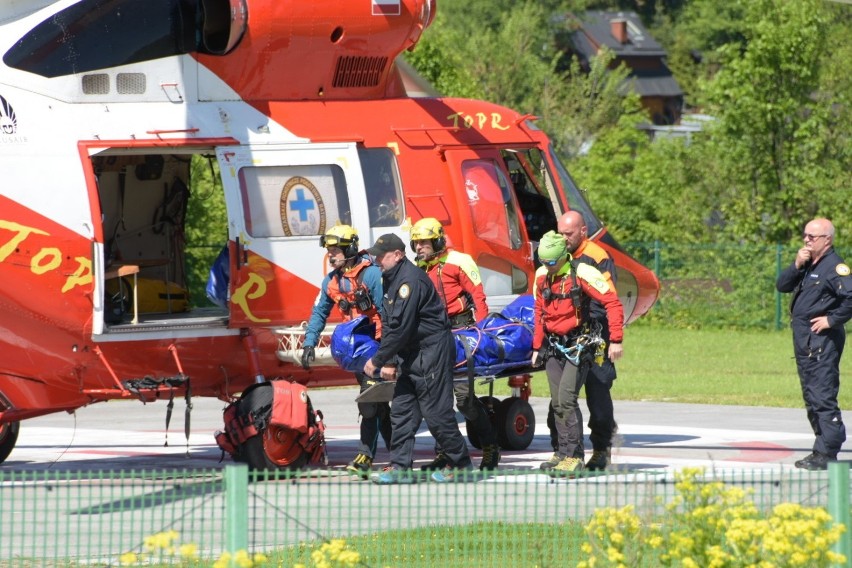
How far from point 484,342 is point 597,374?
0.98 metres

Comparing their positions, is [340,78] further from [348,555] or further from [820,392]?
[348,555]

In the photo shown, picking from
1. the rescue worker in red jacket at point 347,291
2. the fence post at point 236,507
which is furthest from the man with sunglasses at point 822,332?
the fence post at point 236,507

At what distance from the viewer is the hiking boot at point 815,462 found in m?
12.0

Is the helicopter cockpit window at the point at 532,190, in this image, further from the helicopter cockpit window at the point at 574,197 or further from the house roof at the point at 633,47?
the house roof at the point at 633,47

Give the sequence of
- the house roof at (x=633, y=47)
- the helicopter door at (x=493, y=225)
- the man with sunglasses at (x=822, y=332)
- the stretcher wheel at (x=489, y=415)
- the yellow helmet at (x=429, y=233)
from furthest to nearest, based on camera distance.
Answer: the house roof at (x=633, y=47), the stretcher wheel at (x=489, y=415), the helicopter door at (x=493, y=225), the man with sunglasses at (x=822, y=332), the yellow helmet at (x=429, y=233)

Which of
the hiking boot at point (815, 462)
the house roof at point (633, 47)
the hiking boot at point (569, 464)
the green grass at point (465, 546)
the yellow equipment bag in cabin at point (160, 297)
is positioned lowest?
the green grass at point (465, 546)

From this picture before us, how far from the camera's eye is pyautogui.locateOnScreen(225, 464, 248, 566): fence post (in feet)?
21.8

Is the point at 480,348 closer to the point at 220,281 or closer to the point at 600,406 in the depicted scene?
the point at 600,406

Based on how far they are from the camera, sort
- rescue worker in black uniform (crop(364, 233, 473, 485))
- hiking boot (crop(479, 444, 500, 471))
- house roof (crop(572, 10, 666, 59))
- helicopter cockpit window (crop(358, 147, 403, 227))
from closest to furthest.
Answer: rescue worker in black uniform (crop(364, 233, 473, 485)) < hiking boot (crop(479, 444, 500, 471)) < helicopter cockpit window (crop(358, 147, 403, 227)) < house roof (crop(572, 10, 666, 59))

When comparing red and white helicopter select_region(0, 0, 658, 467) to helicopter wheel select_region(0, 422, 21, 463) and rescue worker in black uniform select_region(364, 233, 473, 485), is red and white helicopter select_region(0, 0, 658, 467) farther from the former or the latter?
rescue worker in black uniform select_region(364, 233, 473, 485)

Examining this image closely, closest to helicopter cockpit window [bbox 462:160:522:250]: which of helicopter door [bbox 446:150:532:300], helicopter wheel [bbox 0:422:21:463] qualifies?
helicopter door [bbox 446:150:532:300]

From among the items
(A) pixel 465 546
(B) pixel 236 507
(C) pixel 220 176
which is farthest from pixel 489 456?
(B) pixel 236 507

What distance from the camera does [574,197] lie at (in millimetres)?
13555

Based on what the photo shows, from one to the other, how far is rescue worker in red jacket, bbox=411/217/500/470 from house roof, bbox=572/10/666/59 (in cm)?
7714
